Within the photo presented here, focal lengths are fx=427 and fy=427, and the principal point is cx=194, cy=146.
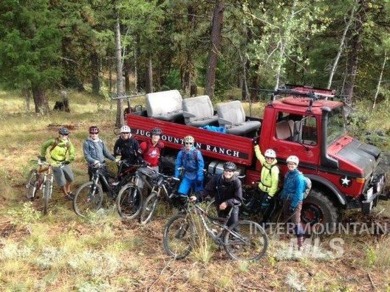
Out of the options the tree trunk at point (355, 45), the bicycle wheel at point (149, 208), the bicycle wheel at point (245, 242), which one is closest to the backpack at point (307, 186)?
the bicycle wheel at point (245, 242)

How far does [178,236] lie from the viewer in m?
7.66

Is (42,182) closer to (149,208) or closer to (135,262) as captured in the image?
(149,208)

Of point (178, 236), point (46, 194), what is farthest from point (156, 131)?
point (46, 194)

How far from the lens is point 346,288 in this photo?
659cm

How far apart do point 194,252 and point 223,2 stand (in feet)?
34.1

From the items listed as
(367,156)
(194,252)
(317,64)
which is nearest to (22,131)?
(194,252)

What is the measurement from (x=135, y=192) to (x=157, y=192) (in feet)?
1.65

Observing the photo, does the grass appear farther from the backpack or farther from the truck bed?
the truck bed

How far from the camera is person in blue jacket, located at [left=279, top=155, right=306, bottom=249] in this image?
299 inches

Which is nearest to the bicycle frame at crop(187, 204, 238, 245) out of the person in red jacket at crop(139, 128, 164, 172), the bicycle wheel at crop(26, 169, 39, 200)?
the person in red jacket at crop(139, 128, 164, 172)

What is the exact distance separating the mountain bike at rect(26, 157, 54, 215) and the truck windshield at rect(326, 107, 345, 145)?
5.99 meters

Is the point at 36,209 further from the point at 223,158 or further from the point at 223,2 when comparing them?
the point at 223,2

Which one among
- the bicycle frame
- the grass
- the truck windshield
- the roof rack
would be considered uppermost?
the roof rack

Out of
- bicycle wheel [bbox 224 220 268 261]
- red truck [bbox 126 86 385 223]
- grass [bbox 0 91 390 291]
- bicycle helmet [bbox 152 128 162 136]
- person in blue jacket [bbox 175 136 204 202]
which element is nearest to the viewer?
grass [bbox 0 91 390 291]
